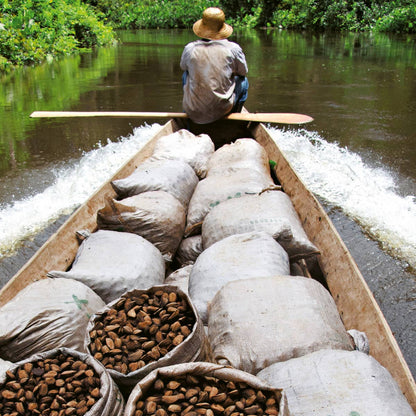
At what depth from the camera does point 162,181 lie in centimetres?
291

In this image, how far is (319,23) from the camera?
82.6 feet

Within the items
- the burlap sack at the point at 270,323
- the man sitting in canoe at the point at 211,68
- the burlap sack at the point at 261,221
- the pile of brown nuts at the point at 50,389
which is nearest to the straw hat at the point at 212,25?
the man sitting in canoe at the point at 211,68

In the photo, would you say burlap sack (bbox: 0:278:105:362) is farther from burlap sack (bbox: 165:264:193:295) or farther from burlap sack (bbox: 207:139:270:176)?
burlap sack (bbox: 207:139:270:176)

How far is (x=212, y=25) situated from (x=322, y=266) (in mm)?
2972

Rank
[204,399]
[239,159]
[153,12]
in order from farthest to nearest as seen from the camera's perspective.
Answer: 1. [153,12]
2. [239,159]
3. [204,399]

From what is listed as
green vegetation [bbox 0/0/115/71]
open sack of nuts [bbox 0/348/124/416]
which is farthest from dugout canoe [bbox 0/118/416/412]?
green vegetation [bbox 0/0/115/71]

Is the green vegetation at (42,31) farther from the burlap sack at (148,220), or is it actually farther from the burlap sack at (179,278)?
the burlap sack at (179,278)

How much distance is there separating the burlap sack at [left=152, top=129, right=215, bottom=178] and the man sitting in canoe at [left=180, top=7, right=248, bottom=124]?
0.68 metres

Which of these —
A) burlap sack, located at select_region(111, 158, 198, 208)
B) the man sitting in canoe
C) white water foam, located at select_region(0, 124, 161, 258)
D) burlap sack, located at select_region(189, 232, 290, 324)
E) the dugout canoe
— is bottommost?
white water foam, located at select_region(0, 124, 161, 258)

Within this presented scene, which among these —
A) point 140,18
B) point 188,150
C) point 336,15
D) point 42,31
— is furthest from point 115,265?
point 140,18

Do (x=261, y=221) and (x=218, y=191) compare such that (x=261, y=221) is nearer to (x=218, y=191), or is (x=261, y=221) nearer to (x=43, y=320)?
(x=218, y=191)

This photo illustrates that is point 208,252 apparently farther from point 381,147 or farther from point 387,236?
point 381,147

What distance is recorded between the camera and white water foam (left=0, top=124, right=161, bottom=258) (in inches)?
154

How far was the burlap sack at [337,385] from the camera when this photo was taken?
4.27ft
